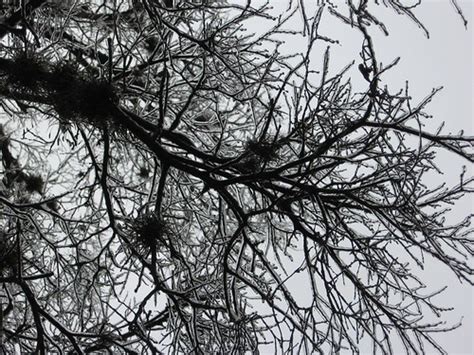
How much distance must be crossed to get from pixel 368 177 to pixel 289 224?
2571 mm

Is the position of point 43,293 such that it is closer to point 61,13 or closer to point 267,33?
point 61,13

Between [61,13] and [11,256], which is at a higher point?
[61,13]

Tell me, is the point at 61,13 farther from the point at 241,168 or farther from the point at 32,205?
the point at 241,168

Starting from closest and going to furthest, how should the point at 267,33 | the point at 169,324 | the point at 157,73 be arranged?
1. the point at 169,324
2. the point at 267,33
3. the point at 157,73

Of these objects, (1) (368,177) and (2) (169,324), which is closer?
(1) (368,177)

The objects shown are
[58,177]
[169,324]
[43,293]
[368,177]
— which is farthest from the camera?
[58,177]

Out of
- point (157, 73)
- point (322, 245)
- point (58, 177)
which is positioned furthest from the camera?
point (58, 177)

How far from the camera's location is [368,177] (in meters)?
3.81

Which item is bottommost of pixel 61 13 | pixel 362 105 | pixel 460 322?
pixel 460 322

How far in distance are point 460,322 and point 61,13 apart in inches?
181

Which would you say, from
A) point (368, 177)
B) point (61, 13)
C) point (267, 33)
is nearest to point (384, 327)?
point (368, 177)

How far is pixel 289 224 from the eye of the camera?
6309 millimetres

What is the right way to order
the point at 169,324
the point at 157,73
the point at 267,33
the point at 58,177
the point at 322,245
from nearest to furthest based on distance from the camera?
1. the point at 322,245
2. the point at 169,324
3. the point at 267,33
4. the point at 157,73
5. the point at 58,177

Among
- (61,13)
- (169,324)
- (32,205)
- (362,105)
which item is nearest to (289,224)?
(169,324)
